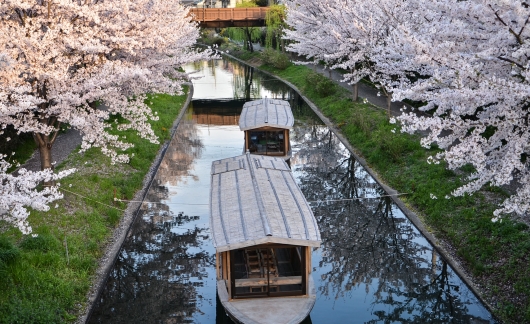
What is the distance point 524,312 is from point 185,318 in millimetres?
9186

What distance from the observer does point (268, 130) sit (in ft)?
93.4

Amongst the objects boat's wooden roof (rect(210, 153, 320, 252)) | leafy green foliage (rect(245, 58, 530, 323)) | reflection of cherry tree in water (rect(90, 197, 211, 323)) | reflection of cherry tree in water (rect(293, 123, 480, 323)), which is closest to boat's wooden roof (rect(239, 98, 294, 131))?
reflection of cherry tree in water (rect(293, 123, 480, 323))

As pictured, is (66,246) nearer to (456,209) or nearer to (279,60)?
(456,209)

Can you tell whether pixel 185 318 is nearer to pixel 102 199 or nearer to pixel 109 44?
pixel 102 199

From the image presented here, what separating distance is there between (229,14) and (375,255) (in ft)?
158

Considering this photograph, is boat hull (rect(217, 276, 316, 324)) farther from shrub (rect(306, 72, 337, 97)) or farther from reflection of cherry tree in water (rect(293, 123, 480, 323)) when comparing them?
shrub (rect(306, 72, 337, 97))

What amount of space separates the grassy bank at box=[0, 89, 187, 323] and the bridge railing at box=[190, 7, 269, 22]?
3905 cm

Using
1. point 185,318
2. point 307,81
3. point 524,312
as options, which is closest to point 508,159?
point 524,312

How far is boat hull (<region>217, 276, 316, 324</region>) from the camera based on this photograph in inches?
541

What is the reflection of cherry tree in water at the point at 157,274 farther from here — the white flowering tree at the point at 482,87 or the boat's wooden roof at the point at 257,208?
the white flowering tree at the point at 482,87

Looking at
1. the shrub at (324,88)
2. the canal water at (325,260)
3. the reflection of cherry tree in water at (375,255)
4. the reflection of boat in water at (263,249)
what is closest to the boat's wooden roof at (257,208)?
the reflection of boat in water at (263,249)

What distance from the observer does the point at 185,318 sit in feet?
50.4

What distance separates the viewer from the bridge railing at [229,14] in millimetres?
61219

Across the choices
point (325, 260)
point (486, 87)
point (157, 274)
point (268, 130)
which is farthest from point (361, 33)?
point (486, 87)
